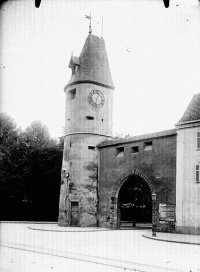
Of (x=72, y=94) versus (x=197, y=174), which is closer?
(x=197, y=174)

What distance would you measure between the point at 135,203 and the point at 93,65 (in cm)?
1573

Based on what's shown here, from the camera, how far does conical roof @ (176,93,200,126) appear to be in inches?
1056

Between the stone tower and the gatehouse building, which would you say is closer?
the gatehouse building

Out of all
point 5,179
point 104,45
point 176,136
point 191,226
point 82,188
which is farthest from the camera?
point 5,179

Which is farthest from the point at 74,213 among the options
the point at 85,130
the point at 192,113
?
the point at 192,113

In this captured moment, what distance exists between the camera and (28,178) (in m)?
44.8

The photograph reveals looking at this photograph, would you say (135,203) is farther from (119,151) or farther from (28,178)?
(28,178)

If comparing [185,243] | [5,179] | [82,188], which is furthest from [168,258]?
[5,179]

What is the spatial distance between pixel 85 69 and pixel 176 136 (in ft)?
41.3

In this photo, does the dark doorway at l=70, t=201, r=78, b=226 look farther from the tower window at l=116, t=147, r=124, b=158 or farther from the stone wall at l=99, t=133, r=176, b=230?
the tower window at l=116, t=147, r=124, b=158

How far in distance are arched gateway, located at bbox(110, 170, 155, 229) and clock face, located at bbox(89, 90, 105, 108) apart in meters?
7.81

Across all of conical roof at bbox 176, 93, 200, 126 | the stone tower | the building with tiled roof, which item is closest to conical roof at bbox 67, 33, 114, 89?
the stone tower

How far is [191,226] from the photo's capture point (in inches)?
993

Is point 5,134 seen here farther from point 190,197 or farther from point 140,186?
point 190,197
